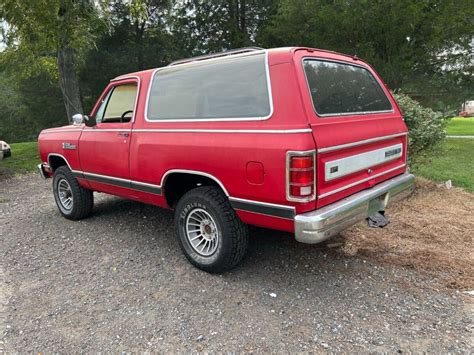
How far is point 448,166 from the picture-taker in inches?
315

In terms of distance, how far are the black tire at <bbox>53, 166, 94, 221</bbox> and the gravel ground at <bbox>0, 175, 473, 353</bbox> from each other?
72 centimetres

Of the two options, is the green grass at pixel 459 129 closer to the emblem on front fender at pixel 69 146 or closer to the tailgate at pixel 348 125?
the tailgate at pixel 348 125

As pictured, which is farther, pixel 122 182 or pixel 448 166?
pixel 448 166

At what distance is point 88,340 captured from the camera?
8.98 ft

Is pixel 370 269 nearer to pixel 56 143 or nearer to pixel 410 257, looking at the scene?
pixel 410 257

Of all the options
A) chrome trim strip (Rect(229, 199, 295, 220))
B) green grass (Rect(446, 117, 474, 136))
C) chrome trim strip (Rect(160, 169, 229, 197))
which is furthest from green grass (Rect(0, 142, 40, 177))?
green grass (Rect(446, 117, 474, 136))

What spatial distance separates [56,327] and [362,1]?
394 inches

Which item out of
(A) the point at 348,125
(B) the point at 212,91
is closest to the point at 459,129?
(A) the point at 348,125

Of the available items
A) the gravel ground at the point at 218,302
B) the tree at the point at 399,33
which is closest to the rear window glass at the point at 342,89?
the gravel ground at the point at 218,302

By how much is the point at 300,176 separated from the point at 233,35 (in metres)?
15.4

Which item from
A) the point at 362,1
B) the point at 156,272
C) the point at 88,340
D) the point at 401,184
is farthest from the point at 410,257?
the point at 362,1

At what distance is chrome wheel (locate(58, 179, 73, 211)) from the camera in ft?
17.5

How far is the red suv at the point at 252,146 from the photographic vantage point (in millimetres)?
2801

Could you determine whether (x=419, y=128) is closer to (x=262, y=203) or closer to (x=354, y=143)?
(x=354, y=143)
